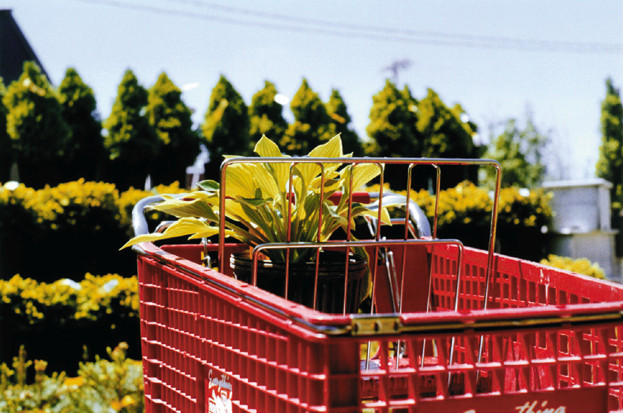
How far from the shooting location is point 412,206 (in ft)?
7.98

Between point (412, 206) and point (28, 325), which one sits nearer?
point (412, 206)

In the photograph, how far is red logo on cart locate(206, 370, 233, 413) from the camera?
4.98 ft

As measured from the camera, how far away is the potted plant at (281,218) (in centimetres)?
184

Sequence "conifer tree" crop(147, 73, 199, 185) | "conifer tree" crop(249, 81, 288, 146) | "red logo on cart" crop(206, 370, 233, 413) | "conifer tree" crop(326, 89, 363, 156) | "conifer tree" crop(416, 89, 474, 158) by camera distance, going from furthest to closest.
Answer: "conifer tree" crop(147, 73, 199, 185), "conifer tree" crop(326, 89, 363, 156), "conifer tree" crop(249, 81, 288, 146), "conifer tree" crop(416, 89, 474, 158), "red logo on cart" crop(206, 370, 233, 413)

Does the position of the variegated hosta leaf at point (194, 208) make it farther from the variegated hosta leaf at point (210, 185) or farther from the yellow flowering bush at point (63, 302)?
the yellow flowering bush at point (63, 302)

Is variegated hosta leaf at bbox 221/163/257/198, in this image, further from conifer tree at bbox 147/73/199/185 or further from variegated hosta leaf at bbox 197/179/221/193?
conifer tree at bbox 147/73/199/185

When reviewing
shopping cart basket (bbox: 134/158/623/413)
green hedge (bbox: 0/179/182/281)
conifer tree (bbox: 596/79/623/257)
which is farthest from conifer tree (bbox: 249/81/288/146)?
conifer tree (bbox: 596/79/623/257)

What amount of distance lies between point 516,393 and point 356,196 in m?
1.24

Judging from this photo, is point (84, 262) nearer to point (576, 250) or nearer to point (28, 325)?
point (28, 325)

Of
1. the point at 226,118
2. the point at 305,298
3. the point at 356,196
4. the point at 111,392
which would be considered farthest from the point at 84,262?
the point at 226,118

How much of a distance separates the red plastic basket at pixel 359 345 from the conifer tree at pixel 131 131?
43.4ft

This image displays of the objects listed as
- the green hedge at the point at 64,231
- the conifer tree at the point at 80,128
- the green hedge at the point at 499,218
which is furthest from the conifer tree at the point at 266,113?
the green hedge at the point at 64,231

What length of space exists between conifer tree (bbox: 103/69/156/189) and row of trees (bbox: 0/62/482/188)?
23 mm

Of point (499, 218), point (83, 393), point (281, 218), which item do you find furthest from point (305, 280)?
point (499, 218)
